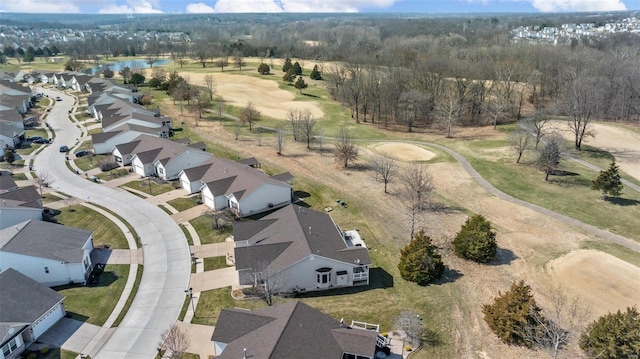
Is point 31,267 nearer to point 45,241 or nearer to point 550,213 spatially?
point 45,241

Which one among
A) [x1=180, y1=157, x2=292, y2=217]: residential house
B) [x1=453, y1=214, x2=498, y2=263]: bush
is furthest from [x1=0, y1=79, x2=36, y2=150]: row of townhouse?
[x1=453, y1=214, x2=498, y2=263]: bush

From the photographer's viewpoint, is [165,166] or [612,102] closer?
[165,166]

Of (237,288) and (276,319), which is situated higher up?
(276,319)

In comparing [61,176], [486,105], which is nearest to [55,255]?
[61,176]

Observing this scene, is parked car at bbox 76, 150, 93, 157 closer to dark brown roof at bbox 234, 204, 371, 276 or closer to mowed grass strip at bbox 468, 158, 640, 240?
dark brown roof at bbox 234, 204, 371, 276

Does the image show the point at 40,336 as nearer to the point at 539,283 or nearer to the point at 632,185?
the point at 539,283

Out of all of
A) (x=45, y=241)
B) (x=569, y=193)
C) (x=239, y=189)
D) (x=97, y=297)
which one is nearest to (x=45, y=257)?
(x=45, y=241)
